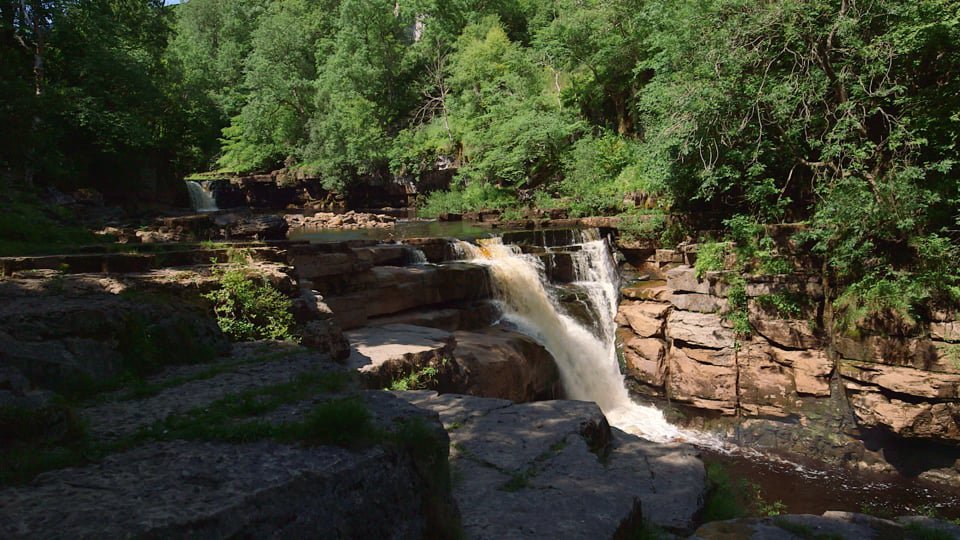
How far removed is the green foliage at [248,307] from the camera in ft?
18.2

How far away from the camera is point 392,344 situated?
776 centimetres

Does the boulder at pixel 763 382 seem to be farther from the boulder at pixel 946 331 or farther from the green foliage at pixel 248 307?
the green foliage at pixel 248 307

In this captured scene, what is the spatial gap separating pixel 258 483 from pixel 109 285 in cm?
390

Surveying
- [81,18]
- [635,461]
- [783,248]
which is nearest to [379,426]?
[635,461]

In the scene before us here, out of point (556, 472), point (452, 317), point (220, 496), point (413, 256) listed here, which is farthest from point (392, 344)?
point (220, 496)

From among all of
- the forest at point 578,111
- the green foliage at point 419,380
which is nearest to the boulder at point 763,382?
the forest at point 578,111

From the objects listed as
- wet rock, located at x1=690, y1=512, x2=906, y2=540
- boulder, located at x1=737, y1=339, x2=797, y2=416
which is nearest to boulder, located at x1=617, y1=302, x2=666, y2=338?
boulder, located at x1=737, y1=339, x2=797, y2=416

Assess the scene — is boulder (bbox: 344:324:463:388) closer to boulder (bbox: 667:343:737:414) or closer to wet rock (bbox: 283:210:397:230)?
boulder (bbox: 667:343:737:414)

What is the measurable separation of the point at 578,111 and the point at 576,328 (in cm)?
1652

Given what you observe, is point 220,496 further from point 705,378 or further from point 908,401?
point 908,401

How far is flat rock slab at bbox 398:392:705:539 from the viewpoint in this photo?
3.25 metres

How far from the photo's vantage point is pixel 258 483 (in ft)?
7.16

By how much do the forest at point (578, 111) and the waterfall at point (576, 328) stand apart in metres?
3.26

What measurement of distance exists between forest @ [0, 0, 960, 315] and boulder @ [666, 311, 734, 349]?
6.80ft
